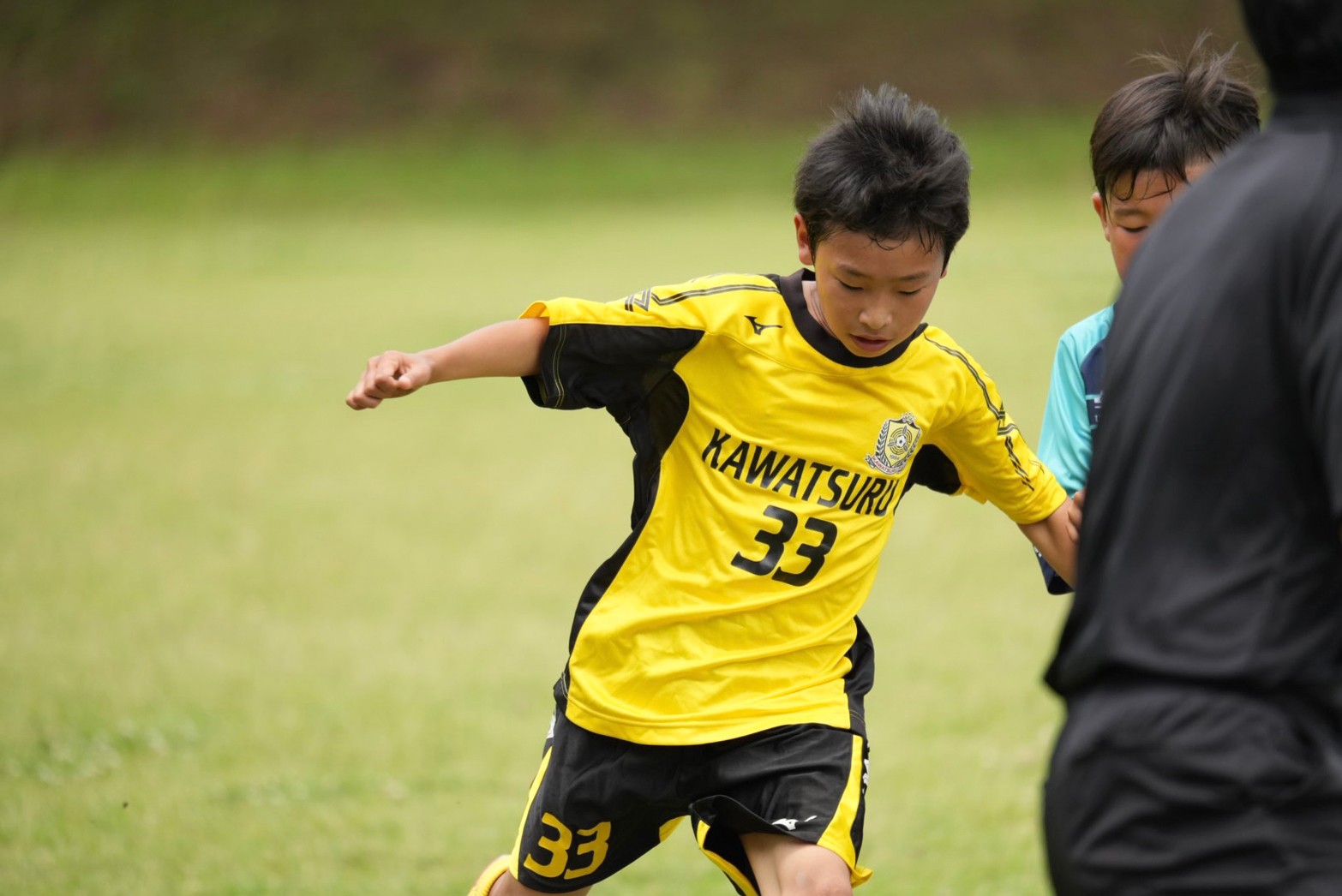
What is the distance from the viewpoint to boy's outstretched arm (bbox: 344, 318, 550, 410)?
260 cm

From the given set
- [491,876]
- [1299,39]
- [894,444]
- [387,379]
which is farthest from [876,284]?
[491,876]

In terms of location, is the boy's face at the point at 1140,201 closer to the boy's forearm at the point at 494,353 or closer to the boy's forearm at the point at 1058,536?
the boy's forearm at the point at 1058,536

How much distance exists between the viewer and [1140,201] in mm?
3018

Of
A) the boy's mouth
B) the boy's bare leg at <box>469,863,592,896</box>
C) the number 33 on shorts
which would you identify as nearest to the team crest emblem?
the boy's mouth

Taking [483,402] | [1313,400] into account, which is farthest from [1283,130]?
[483,402]

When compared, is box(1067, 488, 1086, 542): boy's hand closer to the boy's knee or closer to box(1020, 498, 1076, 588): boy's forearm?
box(1020, 498, 1076, 588): boy's forearm

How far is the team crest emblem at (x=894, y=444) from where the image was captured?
2975 mm

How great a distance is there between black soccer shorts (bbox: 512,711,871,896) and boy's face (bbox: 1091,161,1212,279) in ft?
3.47

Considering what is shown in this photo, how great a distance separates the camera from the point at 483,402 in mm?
12219

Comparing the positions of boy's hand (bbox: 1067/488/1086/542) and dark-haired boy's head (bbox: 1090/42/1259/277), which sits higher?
dark-haired boy's head (bbox: 1090/42/1259/277)

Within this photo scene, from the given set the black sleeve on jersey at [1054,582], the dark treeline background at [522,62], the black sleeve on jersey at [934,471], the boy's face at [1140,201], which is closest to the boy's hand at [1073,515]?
the black sleeve on jersey at [1054,582]

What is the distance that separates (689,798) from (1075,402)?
3.52 ft

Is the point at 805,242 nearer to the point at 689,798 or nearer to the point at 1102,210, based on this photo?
the point at 1102,210

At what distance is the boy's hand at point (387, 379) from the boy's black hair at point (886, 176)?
771mm
